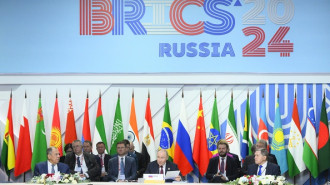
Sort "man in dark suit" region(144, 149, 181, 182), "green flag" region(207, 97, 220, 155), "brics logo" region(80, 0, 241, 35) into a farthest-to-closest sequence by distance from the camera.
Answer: "brics logo" region(80, 0, 241, 35), "green flag" region(207, 97, 220, 155), "man in dark suit" region(144, 149, 181, 182)

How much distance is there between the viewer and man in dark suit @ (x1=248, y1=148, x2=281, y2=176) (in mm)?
8805

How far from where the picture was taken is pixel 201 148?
35.0 feet

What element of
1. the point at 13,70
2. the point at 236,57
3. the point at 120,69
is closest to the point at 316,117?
the point at 236,57

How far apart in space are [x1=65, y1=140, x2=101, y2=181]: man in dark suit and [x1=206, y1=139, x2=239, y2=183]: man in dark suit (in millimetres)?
1819

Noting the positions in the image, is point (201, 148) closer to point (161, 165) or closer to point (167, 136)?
point (167, 136)

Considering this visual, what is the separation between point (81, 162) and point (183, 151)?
6.19ft

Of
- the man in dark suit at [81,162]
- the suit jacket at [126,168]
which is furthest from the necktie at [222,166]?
the man in dark suit at [81,162]

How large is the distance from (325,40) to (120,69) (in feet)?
12.3

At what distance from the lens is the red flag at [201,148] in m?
10.6

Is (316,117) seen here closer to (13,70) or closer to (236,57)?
(236,57)

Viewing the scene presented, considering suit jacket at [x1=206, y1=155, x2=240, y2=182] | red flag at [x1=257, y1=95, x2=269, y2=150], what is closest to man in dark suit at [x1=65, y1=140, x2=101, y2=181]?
suit jacket at [x1=206, y1=155, x2=240, y2=182]

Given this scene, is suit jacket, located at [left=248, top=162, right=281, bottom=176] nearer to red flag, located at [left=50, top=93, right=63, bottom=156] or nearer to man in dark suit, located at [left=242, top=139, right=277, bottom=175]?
man in dark suit, located at [left=242, top=139, right=277, bottom=175]

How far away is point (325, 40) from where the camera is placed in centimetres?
1084

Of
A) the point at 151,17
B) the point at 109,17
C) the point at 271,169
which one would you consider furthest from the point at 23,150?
the point at 271,169
